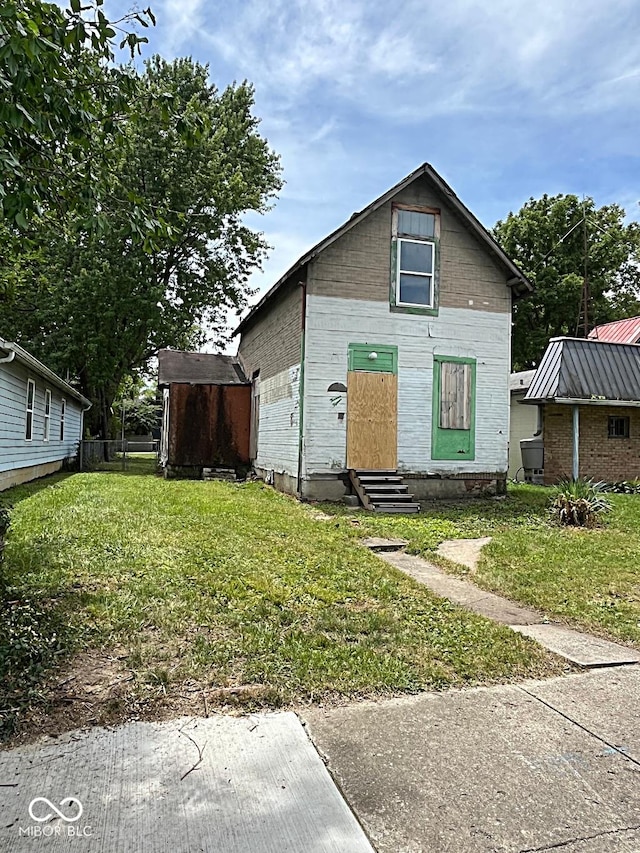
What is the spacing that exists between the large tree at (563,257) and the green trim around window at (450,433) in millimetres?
20782

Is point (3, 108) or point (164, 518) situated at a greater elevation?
point (3, 108)

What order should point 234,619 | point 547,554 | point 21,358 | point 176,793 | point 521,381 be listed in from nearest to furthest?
point 176,793 < point 234,619 < point 547,554 < point 21,358 < point 521,381

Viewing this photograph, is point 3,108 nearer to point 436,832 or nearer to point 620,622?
point 436,832

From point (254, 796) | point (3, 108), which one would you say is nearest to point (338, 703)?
point (254, 796)

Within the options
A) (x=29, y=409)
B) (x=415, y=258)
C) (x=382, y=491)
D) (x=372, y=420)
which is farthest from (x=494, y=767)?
(x=29, y=409)

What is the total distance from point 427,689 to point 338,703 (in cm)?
57

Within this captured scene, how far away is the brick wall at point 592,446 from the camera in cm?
1633

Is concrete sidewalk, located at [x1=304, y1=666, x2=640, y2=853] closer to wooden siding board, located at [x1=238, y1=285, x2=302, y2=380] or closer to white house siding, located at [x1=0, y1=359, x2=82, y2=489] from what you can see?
wooden siding board, located at [x1=238, y1=285, x2=302, y2=380]

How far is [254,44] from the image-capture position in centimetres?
668

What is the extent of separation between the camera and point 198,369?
18.5 m

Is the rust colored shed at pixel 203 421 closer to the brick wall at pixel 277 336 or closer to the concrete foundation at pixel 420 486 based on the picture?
the brick wall at pixel 277 336

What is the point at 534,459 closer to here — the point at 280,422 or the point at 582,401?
the point at 582,401

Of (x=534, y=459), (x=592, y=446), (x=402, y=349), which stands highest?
(x=402, y=349)

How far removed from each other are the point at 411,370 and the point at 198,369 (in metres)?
8.13
